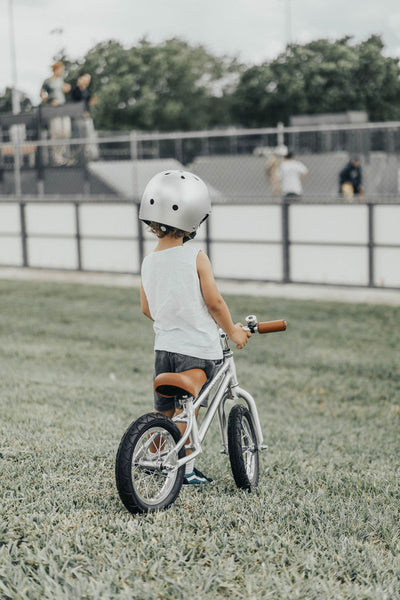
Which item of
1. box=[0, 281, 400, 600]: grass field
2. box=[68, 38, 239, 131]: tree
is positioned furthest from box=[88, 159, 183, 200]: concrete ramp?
box=[68, 38, 239, 131]: tree

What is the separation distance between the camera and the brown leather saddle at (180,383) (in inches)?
126

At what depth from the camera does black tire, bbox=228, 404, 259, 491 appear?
3.49 metres

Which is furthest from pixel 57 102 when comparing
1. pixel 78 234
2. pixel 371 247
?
pixel 371 247

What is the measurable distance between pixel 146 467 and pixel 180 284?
78 centimetres

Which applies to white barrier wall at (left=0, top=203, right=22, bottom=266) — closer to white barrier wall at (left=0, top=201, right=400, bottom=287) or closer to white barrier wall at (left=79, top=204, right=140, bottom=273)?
→ white barrier wall at (left=0, top=201, right=400, bottom=287)

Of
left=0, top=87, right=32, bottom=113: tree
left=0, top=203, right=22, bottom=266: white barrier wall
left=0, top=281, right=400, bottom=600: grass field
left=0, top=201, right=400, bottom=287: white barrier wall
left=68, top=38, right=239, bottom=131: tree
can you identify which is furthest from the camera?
left=68, top=38, right=239, bottom=131: tree

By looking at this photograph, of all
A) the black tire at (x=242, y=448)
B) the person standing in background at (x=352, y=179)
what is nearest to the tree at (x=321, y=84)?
the person standing in background at (x=352, y=179)

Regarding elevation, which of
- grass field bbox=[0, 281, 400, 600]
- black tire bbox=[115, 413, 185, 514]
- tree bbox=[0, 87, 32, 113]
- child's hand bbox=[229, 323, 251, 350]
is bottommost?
grass field bbox=[0, 281, 400, 600]

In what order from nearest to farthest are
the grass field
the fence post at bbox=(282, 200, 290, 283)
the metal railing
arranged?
the grass field, the fence post at bbox=(282, 200, 290, 283), the metal railing

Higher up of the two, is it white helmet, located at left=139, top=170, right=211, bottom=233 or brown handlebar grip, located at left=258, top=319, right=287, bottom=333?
white helmet, located at left=139, top=170, right=211, bottom=233

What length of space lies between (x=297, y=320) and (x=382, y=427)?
4080mm

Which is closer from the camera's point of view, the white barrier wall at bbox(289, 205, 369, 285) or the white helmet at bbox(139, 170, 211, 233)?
the white helmet at bbox(139, 170, 211, 233)

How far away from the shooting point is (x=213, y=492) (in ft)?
11.8

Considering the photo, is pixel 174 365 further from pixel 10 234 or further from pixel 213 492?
pixel 10 234
